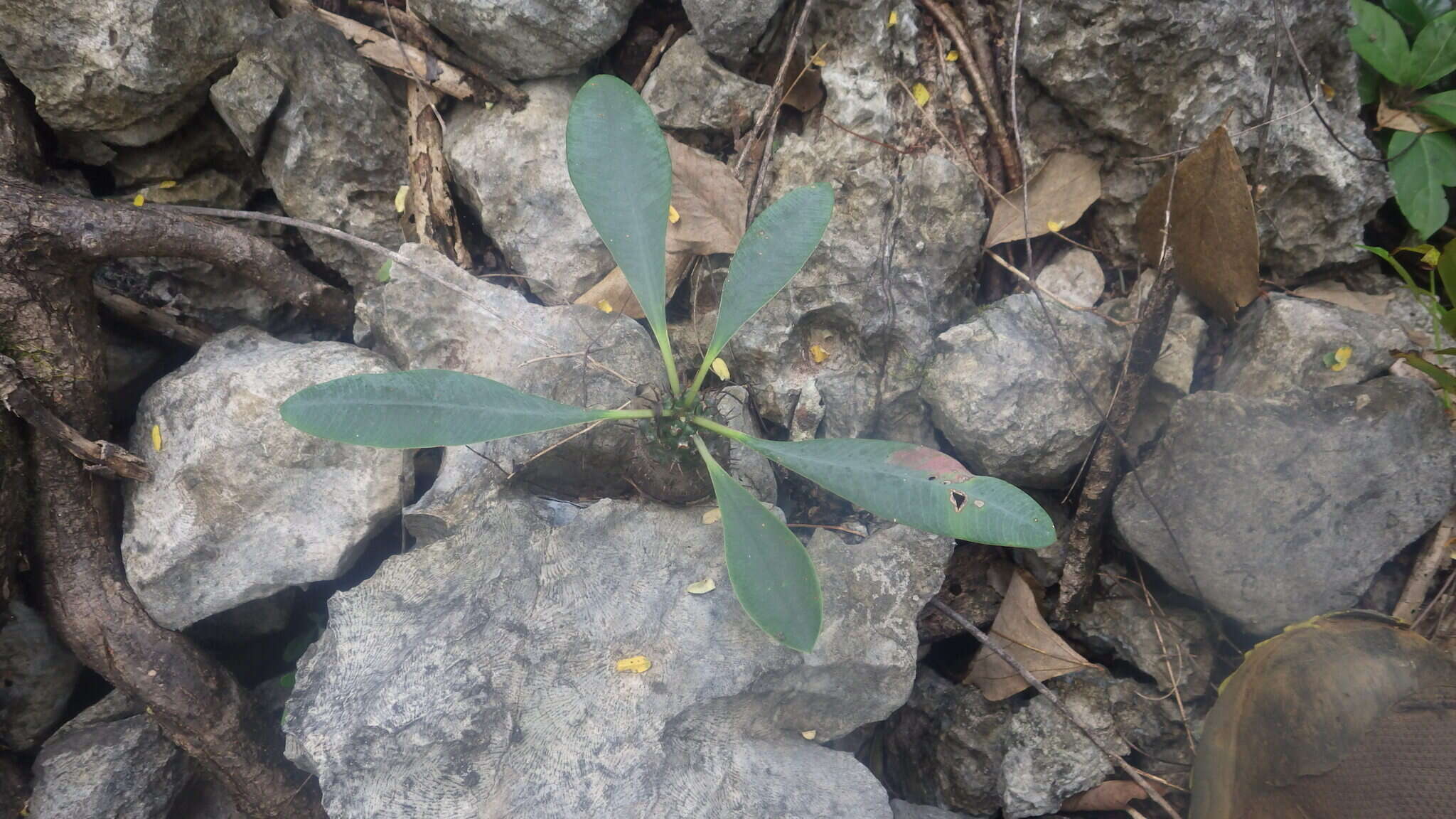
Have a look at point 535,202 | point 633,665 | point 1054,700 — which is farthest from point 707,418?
point 1054,700

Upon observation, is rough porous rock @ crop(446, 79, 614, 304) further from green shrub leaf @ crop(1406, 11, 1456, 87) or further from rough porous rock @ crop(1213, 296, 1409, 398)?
green shrub leaf @ crop(1406, 11, 1456, 87)

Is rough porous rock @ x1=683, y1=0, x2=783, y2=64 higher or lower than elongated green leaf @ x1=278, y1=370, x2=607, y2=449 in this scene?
higher

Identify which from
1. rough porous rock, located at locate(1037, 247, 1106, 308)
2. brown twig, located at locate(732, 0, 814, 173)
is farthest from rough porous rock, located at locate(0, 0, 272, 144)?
rough porous rock, located at locate(1037, 247, 1106, 308)

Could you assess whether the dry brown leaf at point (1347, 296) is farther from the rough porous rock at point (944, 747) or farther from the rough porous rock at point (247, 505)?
the rough porous rock at point (247, 505)

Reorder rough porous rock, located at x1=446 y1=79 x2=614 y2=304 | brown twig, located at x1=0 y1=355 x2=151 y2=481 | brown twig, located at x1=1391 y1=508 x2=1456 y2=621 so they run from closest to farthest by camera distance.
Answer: brown twig, located at x1=0 y1=355 x2=151 y2=481 < brown twig, located at x1=1391 y1=508 x2=1456 y2=621 < rough porous rock, located at x1=446 y1=79 x2=614 y2=304

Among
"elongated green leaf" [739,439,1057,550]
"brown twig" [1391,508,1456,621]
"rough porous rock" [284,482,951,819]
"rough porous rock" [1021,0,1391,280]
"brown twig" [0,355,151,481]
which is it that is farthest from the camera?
"rough porous rock" [1021,0,1391,280]

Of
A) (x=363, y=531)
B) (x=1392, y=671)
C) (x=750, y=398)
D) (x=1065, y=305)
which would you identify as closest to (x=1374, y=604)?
(x=1392, y=671)

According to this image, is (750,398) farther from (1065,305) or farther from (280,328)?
(280,328)
